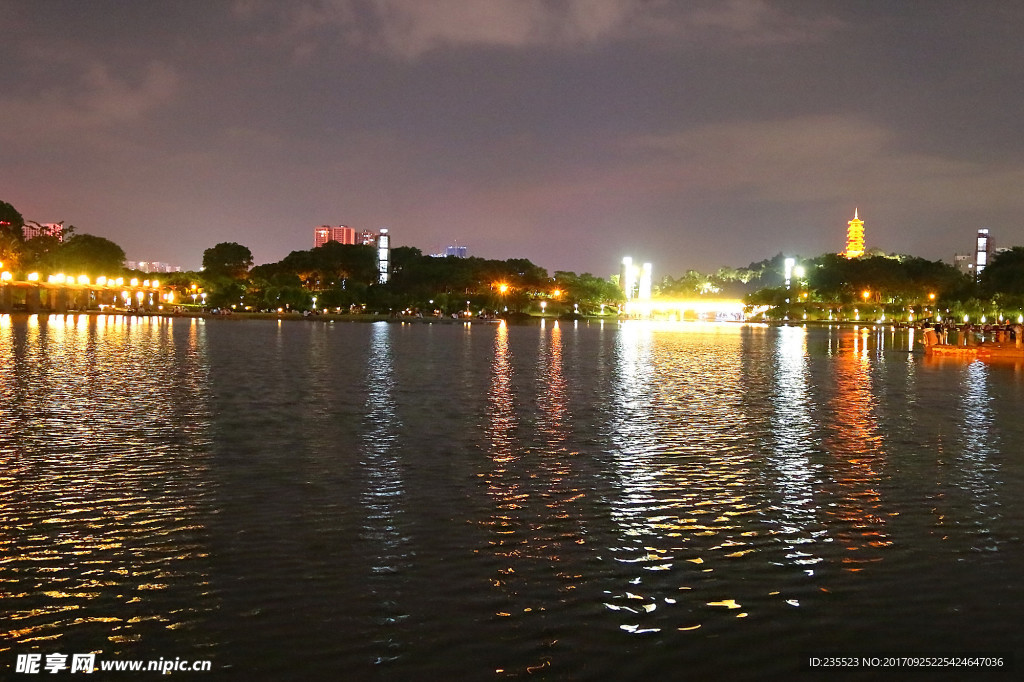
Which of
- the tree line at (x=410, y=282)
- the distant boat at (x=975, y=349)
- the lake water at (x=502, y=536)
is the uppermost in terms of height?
the tree line at (x=410, y=282)

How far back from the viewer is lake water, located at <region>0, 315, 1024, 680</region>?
791cm

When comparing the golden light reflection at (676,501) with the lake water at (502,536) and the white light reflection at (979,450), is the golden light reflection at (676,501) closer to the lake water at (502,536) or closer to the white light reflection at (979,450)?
the lake water at (502,536)

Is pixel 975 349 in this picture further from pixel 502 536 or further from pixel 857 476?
pixel 502 536

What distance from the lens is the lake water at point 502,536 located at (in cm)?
791

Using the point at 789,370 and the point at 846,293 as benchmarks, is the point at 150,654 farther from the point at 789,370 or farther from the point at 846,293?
the point at 846,293

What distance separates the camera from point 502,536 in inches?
446

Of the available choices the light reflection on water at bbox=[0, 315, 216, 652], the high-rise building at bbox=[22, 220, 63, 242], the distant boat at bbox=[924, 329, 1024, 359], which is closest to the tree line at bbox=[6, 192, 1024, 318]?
the high-rise building at bbox=[22, 220, 63, 242]

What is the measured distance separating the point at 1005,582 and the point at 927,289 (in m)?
189

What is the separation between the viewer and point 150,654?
24.7 ft

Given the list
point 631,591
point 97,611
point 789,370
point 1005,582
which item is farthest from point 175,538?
point 789,370

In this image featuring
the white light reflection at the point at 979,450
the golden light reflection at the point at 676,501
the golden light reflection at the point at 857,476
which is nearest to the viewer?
the golden light reflection at the point at 676,501

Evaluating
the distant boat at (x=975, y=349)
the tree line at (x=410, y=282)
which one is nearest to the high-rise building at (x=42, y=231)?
the tree line at (x=410, y=282)

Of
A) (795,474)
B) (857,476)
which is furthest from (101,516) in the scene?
(857,476)

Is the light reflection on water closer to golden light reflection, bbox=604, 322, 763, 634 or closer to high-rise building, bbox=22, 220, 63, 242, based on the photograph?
golden light reflection, bbox=604, 322, 763, 634
